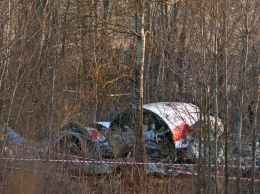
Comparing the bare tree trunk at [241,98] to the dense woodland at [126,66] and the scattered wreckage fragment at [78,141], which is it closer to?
the dense woodland at [126,66]

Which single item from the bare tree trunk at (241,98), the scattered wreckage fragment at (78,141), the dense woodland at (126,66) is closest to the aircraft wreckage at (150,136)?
the scattered wreckage fragment at (78,141)

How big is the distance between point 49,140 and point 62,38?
2.84 m

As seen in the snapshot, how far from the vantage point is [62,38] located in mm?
11375

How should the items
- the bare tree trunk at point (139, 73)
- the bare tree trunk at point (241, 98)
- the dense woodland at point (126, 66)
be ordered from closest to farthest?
the bare tree trunk at point (241, 98), the dense woodland at point (126, 66), the bare tree trunk at point (139, 73)

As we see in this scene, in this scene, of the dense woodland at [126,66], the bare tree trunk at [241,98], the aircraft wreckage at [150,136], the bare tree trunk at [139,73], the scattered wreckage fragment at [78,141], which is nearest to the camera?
the bare tree trunk at [241,98]

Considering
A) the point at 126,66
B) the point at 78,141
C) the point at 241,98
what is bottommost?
the point at 78,141

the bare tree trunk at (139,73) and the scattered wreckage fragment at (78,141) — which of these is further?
the bare tree trunk at (139,73)

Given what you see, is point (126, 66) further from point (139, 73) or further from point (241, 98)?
point (241, 98)

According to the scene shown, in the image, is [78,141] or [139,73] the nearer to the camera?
[139,73]

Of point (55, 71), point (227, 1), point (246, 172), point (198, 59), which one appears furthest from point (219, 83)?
point (55, 71)

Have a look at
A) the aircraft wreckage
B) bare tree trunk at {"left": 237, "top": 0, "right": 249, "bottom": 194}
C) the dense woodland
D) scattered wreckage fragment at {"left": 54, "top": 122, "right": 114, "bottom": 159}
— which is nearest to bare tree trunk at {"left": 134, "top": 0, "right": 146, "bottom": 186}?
the dense woodland

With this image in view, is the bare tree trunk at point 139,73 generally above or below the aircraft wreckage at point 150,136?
above

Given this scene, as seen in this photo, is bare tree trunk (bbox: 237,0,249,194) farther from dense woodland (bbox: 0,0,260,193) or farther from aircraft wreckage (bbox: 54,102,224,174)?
aircraft wreckage (bbox: 54,102,224,174)

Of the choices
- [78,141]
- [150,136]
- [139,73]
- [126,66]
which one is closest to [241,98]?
[139,73]
